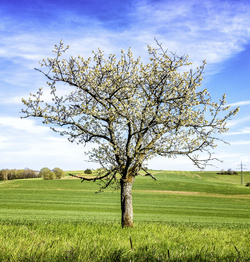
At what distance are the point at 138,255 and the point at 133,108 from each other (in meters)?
7.47

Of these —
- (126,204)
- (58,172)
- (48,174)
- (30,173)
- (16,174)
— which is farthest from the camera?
(30,173)

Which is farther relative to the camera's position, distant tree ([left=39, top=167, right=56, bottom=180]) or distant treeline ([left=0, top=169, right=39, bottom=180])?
distant treeline ([left=0, top=169, right=39, bottom=180])

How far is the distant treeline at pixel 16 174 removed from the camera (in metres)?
88.1

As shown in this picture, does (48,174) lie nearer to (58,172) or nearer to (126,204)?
(58,172)

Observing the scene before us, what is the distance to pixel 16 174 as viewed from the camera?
9112cm

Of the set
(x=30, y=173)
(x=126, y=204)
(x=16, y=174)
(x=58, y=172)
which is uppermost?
(x=58, y=172)

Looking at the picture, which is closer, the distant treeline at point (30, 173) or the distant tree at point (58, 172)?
the distant treeline at point (30, 173)

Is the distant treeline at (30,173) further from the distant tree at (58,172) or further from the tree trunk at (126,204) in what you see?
the tree trunk at (126,204)

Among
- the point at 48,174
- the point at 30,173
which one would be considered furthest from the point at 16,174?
the point at 48,174

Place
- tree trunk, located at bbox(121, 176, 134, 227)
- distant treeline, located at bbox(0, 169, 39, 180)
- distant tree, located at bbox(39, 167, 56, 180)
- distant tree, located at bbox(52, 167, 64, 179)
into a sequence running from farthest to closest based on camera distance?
distant treeline, located at bbox(0, 169, 39, 180), distant tree, located at bbox(52, 167, 64, 179), distant tree, located at bbox(39, 167, 56, 180), tree trunk, located at bbox(121, 176, 134, 227)

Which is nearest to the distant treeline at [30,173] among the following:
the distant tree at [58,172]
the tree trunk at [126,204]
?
the distant tree at [58,172]

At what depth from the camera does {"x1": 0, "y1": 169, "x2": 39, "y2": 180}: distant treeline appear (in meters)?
88.1

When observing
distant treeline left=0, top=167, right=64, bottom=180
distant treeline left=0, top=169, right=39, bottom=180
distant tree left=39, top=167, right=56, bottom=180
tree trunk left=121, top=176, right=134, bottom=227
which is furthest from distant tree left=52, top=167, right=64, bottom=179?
tree trunk left=121, top=176, right=134, bottom=227

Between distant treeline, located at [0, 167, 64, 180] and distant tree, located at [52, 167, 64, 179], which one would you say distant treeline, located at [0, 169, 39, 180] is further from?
distant tree, located at [52, 167, 64, 179]
